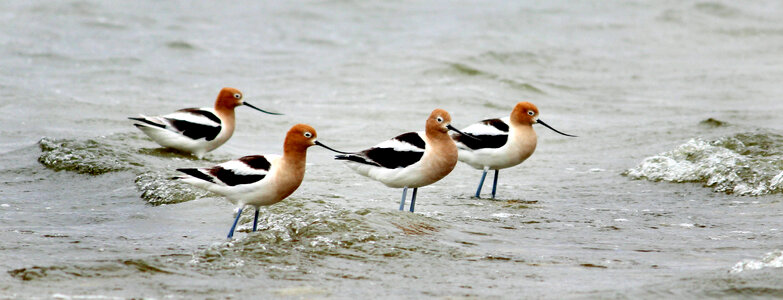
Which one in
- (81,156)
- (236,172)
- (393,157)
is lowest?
(81,156)

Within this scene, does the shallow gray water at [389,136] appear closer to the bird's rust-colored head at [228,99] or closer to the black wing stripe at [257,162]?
the black wing stripe at [257,162]

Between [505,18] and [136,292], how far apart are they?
2215 centimetres

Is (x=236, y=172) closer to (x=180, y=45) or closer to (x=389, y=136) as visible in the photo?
(x=389, y=136)

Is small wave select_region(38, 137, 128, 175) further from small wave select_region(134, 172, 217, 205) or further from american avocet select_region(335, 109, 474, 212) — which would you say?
american avocet select_region(335, 109, 474, 212)

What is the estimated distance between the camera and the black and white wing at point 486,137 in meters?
9.94

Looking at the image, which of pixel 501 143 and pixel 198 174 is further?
pixel 501 143

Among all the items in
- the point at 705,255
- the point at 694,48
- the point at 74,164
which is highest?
the point at 694,48

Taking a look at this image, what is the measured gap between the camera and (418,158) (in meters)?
8.59

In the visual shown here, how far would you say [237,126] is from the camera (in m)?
14.9

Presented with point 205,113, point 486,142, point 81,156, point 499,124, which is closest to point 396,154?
point 486,142

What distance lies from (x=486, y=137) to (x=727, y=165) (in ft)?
8.90

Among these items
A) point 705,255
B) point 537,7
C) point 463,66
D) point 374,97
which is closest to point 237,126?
point 374,97

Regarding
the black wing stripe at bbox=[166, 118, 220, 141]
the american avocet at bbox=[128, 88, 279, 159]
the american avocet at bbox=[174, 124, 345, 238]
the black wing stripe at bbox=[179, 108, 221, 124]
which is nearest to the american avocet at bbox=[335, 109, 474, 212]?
the american avocet at bbox=[174, 124, 345, 238]

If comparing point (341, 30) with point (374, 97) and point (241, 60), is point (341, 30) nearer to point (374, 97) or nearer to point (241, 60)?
point (241, 60)
